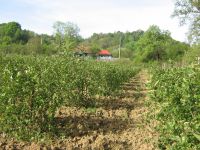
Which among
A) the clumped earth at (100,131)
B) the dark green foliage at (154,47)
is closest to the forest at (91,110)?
the clumped earth at (100,131)

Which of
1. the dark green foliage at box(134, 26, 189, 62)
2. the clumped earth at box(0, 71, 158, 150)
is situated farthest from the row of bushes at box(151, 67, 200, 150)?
the dark green foliage at box(134, 26, 189, 62)

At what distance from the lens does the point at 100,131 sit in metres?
9.31

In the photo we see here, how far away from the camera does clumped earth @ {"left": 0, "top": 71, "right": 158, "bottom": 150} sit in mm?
7844

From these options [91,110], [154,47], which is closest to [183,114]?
[91,110]

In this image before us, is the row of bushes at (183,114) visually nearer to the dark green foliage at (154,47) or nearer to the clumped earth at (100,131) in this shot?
the clumped earth at (100,131)

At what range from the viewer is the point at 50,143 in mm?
7891

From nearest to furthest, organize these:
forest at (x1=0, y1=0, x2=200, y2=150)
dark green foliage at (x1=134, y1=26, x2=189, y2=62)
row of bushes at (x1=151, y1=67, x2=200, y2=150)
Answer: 1. row of bushes at (x1=151, y1=67, x2=200, y2=150)
2. forest at (x1=0, y1=0, x2=200, y2=150)
3. dark green foliage at (x1=134, y1=26, x2=189, y2=62)

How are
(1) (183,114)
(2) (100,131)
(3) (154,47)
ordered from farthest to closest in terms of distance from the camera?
(3) (154,47) → (2) (100,131) → (1) (183,114)

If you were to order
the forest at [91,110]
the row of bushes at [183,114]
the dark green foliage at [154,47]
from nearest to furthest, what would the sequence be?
the row of bushes at [183,114] → the forest at [91,110] → the dark green foliage at [154,47]

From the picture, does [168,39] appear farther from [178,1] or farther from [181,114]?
[181,114]

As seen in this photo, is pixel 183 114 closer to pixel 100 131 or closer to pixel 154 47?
pixel 100 131

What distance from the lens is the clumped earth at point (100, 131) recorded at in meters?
7.84

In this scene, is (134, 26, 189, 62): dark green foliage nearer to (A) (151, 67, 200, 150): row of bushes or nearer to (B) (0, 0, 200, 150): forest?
(B) (0, 0, 200, 150): forest

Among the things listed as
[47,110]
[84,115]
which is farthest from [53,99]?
[84,115]
